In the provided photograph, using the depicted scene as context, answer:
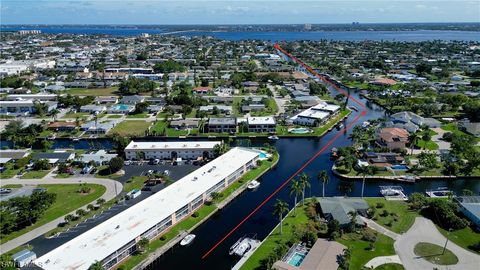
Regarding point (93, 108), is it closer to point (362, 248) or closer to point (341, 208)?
point (341, 208)

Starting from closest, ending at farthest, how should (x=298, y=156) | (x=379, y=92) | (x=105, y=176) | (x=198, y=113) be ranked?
(x=105, y=176) → (x=298, y=156) → (x=198, y=113) → (x=379, y=92)

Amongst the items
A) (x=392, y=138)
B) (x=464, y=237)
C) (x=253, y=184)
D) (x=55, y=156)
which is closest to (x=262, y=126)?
(x=253, y=184)

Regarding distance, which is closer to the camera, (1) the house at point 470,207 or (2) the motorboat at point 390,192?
(1) the house at point 470,207

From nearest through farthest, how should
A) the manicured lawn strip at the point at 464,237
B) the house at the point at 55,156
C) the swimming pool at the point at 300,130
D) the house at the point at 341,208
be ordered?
1. the manicured lawn strip at the point at 464,237
2. the house at the point at 341,208
3. the house at the point at 55,156
4. the swimming pool at the point at 300,130

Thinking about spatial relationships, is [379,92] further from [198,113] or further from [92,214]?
[92,214]

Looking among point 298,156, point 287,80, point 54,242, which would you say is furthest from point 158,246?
point 287,80

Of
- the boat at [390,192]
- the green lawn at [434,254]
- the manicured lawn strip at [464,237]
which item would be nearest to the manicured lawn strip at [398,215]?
the boat at [390,192]

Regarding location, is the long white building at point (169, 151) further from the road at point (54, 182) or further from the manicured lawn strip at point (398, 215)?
the manicured lawn strip at point (398, 215)
